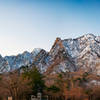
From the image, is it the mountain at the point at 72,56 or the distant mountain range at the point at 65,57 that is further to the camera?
the distant mountain range at the point at 65,57

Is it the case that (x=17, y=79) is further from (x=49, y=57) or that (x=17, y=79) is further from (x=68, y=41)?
(x=68, y=41)

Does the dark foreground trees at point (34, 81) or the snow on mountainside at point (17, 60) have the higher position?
the snow on mountainside at point (17, 60)

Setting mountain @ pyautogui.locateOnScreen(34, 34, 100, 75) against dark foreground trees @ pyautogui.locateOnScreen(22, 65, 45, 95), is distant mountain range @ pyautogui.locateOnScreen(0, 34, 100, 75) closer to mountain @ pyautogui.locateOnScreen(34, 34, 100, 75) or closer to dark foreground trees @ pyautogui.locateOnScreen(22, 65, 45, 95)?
mountain @ pyautogui.locateOnScreen(34, 34, 100, 75)

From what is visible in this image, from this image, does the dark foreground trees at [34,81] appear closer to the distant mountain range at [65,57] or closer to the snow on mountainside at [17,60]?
the distant mountain range at [65,57]

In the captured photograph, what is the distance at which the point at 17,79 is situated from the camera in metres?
34.2

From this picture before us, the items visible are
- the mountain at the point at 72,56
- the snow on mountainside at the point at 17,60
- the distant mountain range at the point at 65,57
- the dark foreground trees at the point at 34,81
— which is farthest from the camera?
the snow on mountainside at the point at 17,60

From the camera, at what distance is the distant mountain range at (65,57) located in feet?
392

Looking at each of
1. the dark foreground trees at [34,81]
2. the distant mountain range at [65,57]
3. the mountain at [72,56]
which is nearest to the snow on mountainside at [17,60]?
the distant mountain range at [65,57]

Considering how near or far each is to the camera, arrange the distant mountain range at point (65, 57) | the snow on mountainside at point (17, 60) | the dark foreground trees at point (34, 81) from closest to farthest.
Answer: the dark foreground trees at point (34, 81) → the distant mountain range at point (65, 57) → the snow on mountainside at point (17, 60)

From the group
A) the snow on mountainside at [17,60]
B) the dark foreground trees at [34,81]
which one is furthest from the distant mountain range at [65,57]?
the dark foreground trees at [34,81]

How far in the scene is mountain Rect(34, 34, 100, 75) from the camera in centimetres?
11838

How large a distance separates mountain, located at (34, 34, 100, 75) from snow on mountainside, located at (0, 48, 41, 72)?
7.82m

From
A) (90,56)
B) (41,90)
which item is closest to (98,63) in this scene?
(90,56)

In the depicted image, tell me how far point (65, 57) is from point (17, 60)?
42.0m
